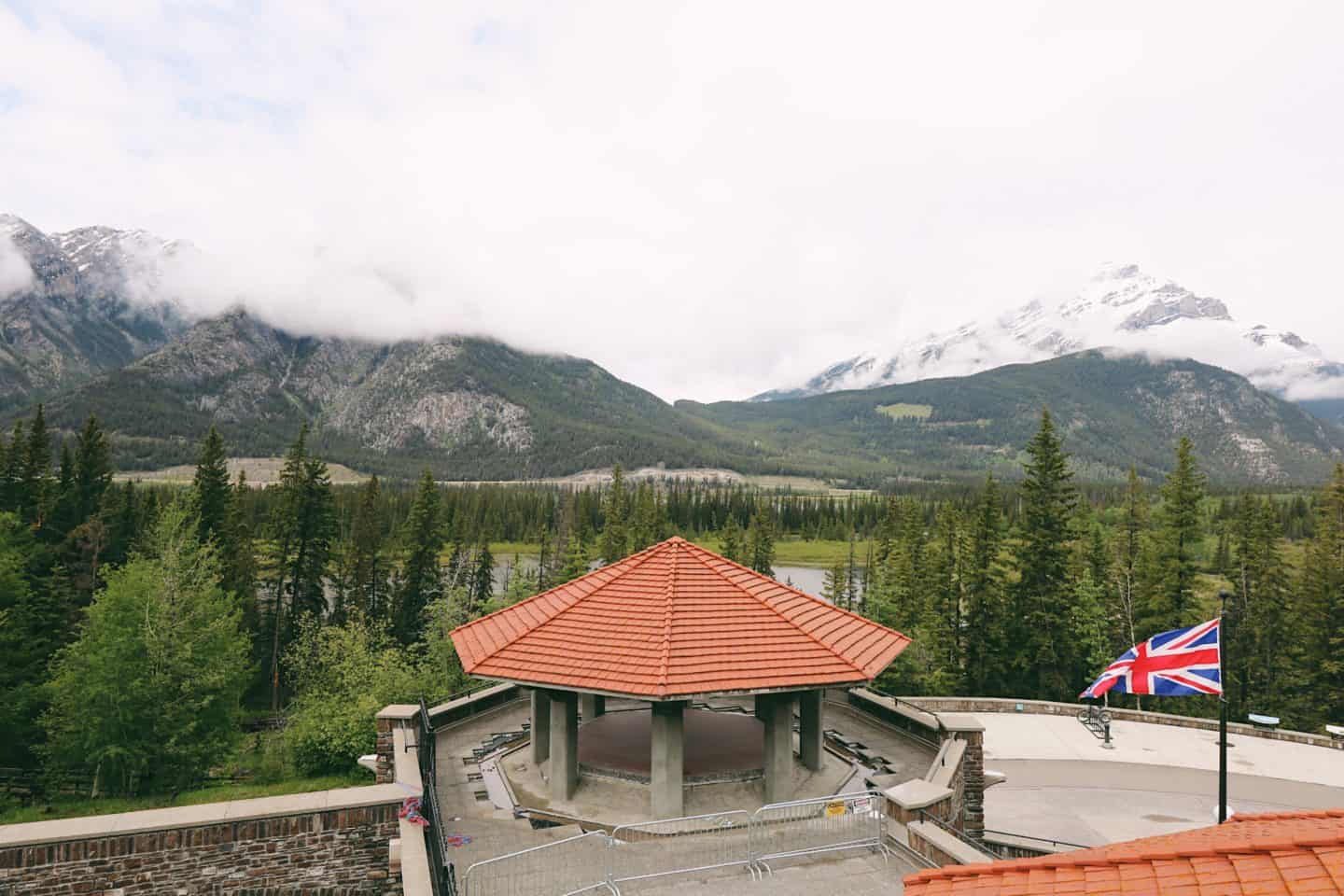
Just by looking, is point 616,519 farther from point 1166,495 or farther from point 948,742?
point 948,742

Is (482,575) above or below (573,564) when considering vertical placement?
below

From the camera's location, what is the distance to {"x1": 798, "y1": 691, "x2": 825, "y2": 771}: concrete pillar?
46.5 feet

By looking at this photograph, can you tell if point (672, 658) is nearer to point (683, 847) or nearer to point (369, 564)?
point (683, 847)

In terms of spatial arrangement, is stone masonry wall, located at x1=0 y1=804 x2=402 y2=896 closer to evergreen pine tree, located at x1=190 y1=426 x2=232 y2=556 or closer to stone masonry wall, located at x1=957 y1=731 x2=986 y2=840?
stone masonry wall, located at x1=957 y1=731 x2=986 y2=840

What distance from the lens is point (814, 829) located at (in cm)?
1160

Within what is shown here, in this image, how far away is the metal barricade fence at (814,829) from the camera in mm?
11055

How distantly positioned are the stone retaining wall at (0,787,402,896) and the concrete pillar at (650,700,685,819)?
4104 millimetres

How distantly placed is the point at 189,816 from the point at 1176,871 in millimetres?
11536

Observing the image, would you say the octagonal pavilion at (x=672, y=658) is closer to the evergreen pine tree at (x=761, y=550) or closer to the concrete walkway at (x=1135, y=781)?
the concrete walkway at (x=1135, y=781)

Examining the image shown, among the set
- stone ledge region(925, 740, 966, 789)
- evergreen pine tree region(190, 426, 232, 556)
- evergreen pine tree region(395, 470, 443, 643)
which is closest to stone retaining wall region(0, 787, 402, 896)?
stone ledge region(925, 740, 966, 789)

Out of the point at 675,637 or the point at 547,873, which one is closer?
the point at 547,873

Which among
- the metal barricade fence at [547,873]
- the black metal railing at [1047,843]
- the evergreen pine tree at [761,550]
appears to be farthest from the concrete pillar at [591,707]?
the evergreen pine tree at [761,550]

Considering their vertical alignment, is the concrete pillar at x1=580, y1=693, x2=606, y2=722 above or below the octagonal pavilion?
below

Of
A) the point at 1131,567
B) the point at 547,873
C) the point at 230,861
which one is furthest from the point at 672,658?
the point at 1131,567
